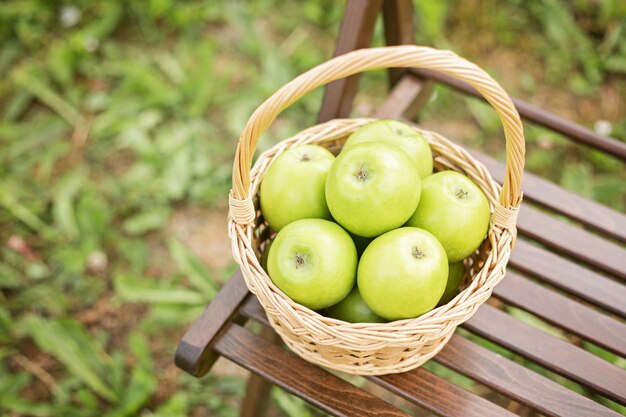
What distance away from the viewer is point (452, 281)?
0.96 metres

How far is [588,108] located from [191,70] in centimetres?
141

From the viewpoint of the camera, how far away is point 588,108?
6.63ft

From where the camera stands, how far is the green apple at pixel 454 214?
88 cm

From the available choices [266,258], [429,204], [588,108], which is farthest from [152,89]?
[588,108]

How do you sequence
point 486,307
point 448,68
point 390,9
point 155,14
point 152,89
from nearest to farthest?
point 448,68 < point 486,307 < point 390,9 < point 152,89 < point 155,14

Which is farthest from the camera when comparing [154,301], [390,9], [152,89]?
[152,89]

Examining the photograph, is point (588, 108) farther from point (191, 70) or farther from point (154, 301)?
point (154, 301)

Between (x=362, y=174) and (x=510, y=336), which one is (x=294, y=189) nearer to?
(x=362, y=174)

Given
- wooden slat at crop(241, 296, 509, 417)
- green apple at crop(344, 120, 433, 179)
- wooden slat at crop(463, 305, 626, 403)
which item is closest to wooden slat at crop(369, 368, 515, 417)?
wooden slat at crop(241, 296, 509, 417)

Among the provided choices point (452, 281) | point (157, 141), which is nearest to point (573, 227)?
point (452, 281)

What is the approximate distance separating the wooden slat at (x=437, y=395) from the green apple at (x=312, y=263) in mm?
198

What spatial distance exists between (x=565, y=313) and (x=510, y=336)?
0.40ft

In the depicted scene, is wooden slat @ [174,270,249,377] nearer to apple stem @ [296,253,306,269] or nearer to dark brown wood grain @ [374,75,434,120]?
apple stem @ [296,253,306,269]

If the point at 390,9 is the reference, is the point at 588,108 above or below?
below
